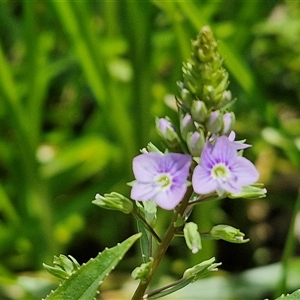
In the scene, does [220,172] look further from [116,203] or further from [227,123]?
[116,203]


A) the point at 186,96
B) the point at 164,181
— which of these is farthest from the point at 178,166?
the point at 186,96

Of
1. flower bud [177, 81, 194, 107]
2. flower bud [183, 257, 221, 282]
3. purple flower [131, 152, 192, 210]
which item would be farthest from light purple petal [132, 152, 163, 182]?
flower bud [183, 257, 221, 282]

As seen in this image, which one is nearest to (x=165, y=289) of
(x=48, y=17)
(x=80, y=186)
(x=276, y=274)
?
(x=276, y=274)

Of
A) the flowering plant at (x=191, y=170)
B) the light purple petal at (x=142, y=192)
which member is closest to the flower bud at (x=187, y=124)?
the flowering plant at (x=191, y=170)

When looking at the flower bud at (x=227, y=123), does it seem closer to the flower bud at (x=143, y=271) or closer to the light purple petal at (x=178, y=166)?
the light purple petal at (x=178, y=166)

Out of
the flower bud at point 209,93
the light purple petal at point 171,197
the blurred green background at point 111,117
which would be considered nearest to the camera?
the light purple petal at point 171,197

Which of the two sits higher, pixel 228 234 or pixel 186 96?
pixel 186 96
